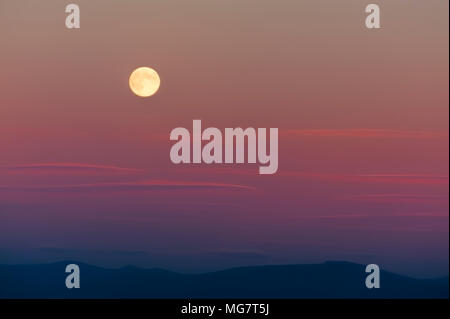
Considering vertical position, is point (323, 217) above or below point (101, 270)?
above

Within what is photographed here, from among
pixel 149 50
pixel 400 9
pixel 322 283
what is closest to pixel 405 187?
pixel 322 283

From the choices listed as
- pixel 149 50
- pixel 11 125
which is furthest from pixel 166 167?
pixel 11 125

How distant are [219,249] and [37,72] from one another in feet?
5.25

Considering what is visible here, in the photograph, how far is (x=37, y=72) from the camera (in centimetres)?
379

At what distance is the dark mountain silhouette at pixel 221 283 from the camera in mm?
3797

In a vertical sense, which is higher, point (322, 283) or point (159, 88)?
point (159, 88)

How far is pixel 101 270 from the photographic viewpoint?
3.80m

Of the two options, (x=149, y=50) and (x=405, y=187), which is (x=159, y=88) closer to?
(x=149, y=50)

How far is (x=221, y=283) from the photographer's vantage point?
12.6 feet

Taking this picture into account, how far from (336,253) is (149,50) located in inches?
68.3

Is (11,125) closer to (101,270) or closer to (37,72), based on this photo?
(37,72)

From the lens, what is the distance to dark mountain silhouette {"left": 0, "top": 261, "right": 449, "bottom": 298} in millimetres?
3797
